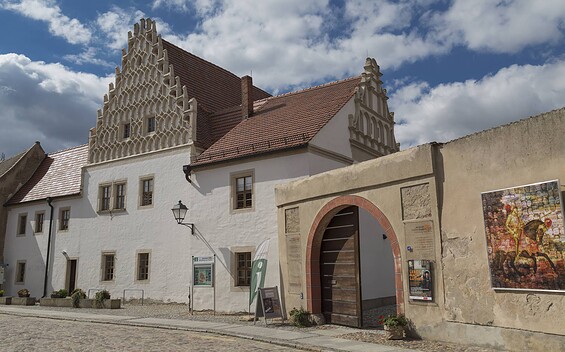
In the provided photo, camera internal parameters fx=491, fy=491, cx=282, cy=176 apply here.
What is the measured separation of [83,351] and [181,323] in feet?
17.6

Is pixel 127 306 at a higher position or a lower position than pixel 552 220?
lower

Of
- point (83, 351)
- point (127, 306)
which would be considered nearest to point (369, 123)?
point (127, 306)

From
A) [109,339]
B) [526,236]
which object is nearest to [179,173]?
[109,339]

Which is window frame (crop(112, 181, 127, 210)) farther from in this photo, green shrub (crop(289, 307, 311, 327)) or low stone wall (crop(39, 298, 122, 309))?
green shrub (crop(289, 307, 311, 327))

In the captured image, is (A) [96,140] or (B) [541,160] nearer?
(B) [541,160]

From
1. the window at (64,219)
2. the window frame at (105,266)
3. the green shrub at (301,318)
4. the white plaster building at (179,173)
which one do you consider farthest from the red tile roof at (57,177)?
the green shrub at (301,318)

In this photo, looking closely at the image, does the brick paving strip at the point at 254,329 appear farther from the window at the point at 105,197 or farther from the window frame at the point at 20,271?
the window frame at the point at 20,271

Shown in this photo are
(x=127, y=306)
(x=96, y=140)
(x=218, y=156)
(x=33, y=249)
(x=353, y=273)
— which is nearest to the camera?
(x=353, y=273)

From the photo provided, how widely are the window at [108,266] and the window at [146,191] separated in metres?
3.40

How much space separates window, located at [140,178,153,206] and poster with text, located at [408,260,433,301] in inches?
599

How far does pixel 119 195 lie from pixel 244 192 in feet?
30.4

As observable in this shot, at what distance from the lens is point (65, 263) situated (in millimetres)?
27516

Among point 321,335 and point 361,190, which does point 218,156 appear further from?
point 321,335

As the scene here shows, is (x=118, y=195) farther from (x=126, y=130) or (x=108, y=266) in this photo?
(x=108, y=266)
